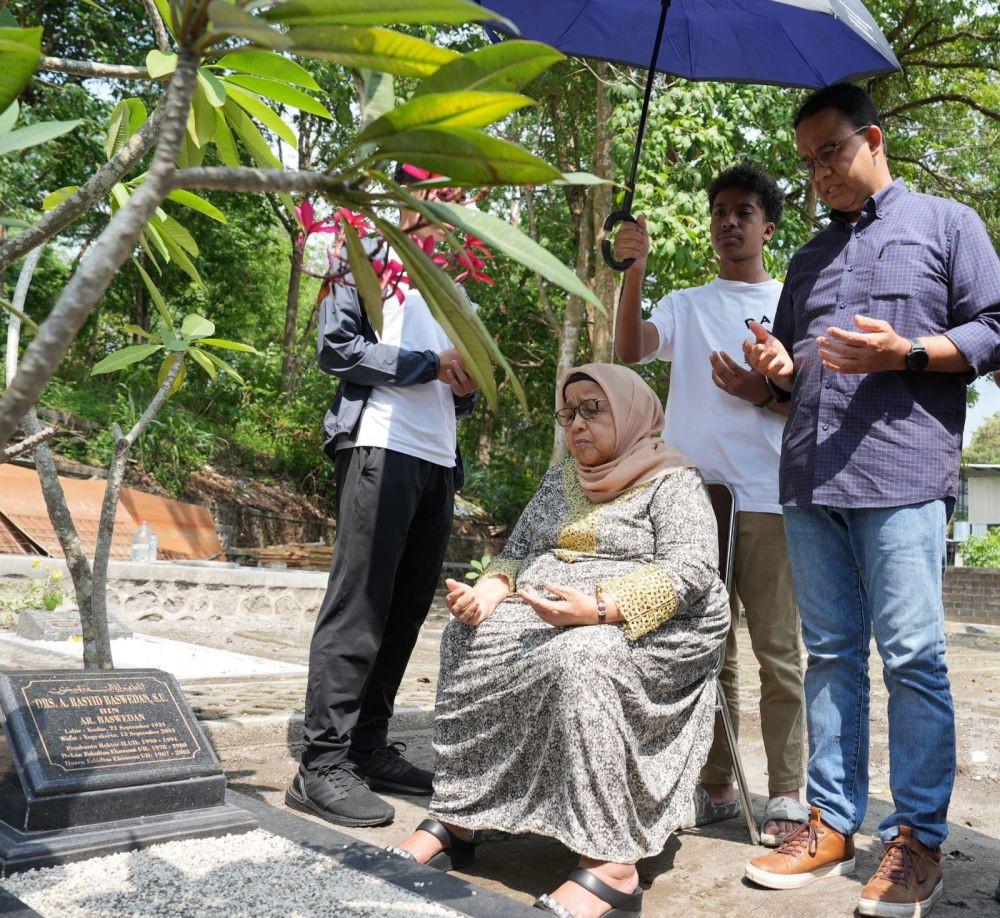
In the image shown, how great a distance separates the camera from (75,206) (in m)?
1.62

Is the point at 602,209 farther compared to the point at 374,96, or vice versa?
the point at 602,209

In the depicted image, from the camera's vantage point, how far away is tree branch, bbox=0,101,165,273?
63.6 inches

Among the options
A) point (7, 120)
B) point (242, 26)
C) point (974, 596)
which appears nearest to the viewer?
point (242, 26)

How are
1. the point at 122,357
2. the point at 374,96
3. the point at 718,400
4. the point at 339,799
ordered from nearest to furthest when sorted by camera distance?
the point at 374,96 < the point at 122,357 < the point at 339,799 < the point at 718,400

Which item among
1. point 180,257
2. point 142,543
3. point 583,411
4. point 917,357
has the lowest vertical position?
point 142,543

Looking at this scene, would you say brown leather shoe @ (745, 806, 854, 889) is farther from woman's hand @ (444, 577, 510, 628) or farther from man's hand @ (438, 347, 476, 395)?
man's hand @ (438, 347, 476, 395)

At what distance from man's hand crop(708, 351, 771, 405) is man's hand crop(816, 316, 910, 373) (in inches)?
24.3

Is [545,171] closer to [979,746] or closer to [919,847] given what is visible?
[919,847]

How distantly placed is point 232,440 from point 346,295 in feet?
42.5

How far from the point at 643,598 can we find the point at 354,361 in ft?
4.12

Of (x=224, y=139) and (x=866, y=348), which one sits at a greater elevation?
(x=224, y=139)

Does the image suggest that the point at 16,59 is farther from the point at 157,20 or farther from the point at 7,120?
the point at 157,20

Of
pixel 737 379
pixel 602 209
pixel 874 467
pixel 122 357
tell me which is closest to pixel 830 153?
pixel 737 379

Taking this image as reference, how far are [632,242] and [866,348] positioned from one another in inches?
39.6
